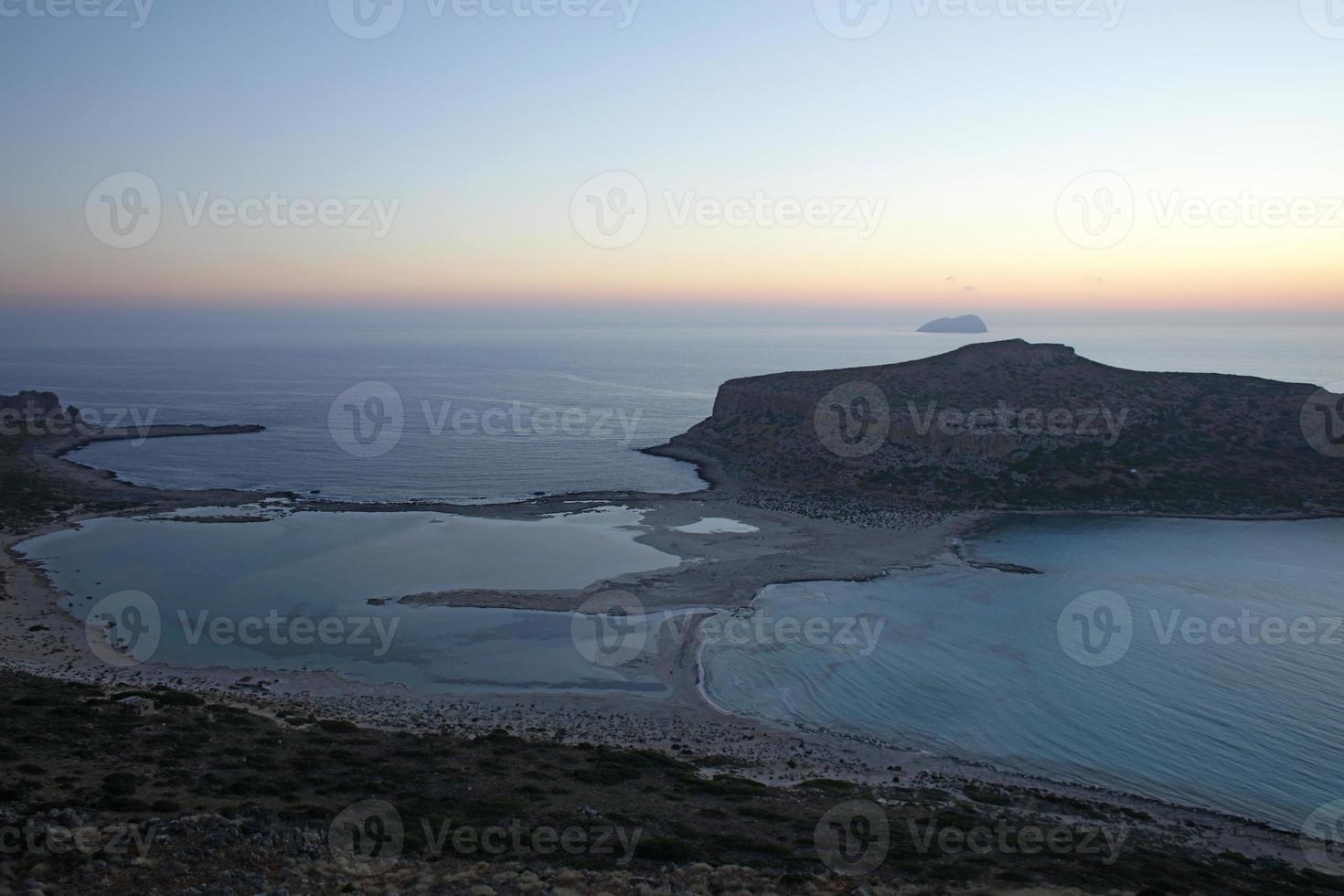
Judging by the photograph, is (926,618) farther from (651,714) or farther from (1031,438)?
(1031,438)

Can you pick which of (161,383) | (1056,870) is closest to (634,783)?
(1056,870)

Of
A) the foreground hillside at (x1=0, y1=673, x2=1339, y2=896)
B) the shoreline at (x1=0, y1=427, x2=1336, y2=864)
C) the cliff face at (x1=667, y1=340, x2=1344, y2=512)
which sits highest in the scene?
the cliff face at (x1=667, y1=340, x2=1344, y2=512)

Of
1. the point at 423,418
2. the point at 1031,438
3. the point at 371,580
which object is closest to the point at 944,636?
the point at 371,580

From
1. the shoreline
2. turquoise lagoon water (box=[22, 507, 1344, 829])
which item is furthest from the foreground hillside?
turquoise lagoon water (box=[22, 507, 1344, 829])

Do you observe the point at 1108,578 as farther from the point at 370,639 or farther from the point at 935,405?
the point at 370,639

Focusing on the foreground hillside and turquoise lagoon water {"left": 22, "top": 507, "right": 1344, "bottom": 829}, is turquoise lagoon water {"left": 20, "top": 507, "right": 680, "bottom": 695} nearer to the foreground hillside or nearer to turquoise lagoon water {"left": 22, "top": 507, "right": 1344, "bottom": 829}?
turquoise lagoon water {"left": 22, "top": 507, "right": 1344, "bottom": 829}

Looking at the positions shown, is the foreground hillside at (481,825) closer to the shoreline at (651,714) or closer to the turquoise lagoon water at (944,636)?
the shoreline at (651,714)
